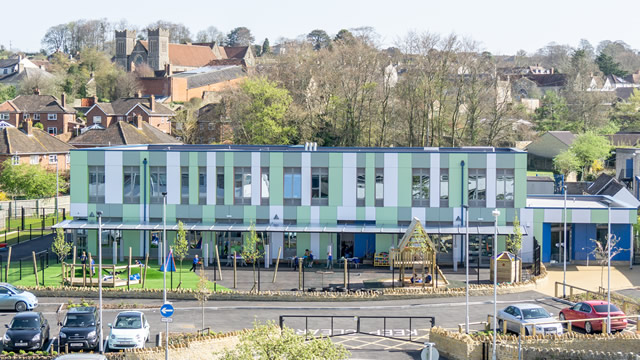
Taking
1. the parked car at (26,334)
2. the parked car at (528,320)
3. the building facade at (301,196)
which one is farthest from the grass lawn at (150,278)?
the parked car at (528,320)

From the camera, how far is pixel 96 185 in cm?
5694

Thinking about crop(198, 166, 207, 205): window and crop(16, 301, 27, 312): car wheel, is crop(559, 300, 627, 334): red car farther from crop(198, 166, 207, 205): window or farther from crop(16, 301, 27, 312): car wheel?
crop(198, 166, 207, 205): window

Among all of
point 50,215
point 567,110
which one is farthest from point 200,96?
point 50,215

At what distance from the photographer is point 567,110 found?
128 meters

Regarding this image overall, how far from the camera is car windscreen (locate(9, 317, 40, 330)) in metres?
36.0

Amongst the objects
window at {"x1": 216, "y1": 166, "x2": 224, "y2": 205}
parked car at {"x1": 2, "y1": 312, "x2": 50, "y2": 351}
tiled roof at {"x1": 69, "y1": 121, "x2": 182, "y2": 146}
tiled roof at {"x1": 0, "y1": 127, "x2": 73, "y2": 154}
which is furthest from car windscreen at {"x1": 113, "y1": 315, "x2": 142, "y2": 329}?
tiled roof at {"x1": 69, "y1": 121, "x2": 182, "y2": 146}

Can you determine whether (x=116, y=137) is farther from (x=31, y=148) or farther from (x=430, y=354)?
(x=430, y=354)

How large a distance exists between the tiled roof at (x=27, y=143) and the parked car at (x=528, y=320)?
2621 inches

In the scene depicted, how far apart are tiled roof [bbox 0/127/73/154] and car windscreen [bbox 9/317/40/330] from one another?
57294 mm

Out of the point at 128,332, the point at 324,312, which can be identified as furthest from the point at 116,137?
the point at 128,332

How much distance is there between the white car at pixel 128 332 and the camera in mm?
35188

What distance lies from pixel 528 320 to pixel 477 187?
1980 centimetres

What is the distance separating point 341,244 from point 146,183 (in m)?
13.6

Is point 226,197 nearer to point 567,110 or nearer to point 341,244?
point 341,244
